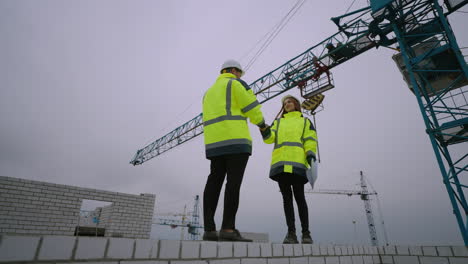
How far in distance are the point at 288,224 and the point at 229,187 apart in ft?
3.90

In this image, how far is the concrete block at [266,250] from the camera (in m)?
1.77

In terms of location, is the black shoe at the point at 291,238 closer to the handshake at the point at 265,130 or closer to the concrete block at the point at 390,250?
the handshake at the point at 265,130

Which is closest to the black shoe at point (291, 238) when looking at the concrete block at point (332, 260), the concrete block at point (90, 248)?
the concrete block at point (332, 260)

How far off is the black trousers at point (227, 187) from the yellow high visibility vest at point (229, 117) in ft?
0.30

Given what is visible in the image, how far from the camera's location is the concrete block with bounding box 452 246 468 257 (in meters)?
2.71

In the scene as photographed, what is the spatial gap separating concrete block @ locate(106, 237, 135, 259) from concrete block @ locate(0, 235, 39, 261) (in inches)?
11.1

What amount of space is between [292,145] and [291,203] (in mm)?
706

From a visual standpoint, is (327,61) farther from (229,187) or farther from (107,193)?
(229,187)

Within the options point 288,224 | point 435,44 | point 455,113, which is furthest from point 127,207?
point 435,44

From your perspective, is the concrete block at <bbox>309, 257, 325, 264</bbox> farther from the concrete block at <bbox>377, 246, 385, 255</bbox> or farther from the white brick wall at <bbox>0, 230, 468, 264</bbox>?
the concrete block at <bbox>377, 246, 385, 255</bbox>

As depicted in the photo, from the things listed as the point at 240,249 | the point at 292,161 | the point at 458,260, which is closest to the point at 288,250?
the point at 240,249

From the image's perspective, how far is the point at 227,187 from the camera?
1920mm

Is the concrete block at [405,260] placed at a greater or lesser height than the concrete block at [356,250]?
lesser

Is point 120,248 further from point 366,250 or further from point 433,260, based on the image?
point 433,260
